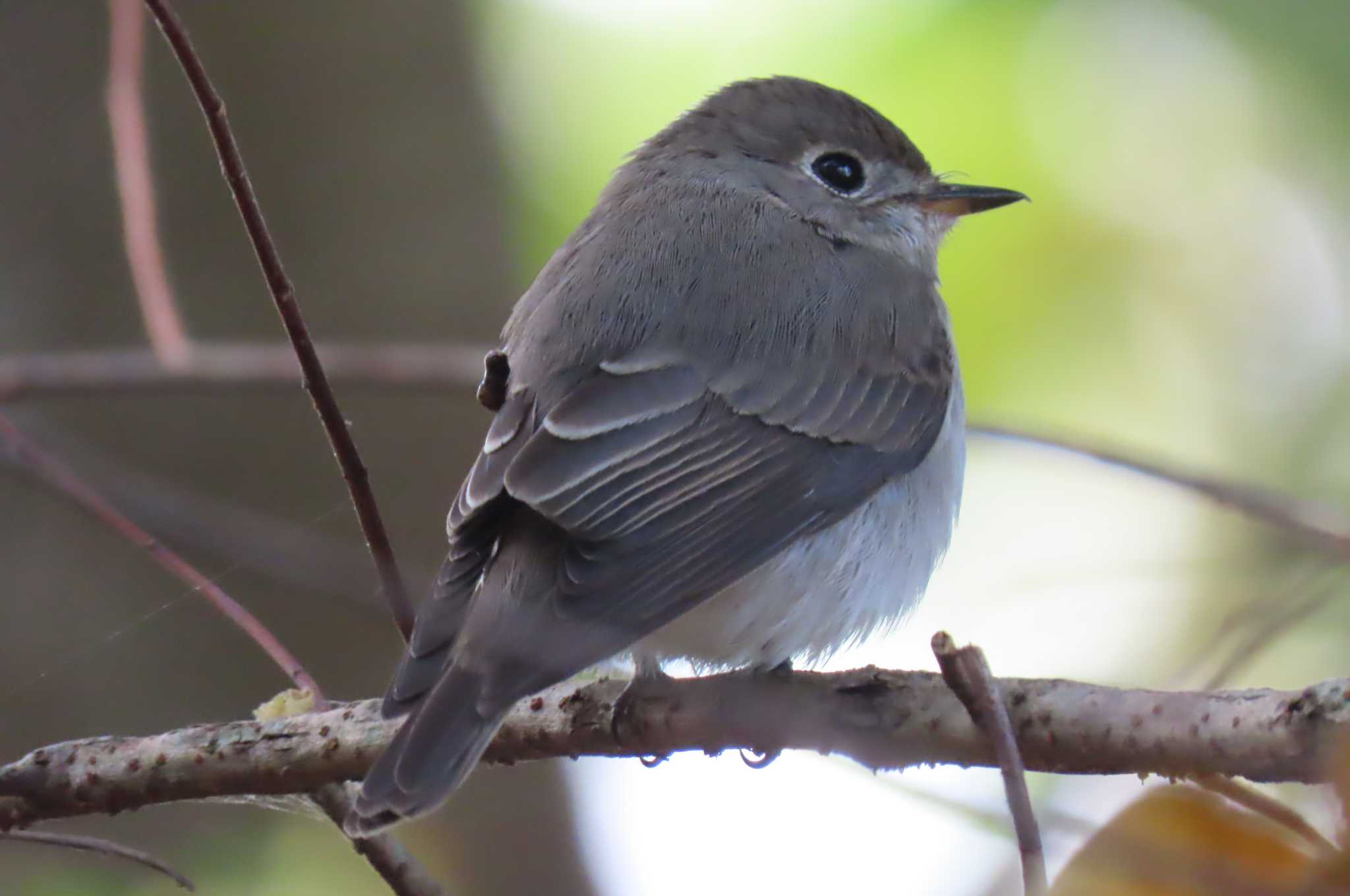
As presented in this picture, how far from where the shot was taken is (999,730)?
4.62ft

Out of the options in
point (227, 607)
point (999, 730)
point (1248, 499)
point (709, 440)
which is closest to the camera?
point (999, 730)

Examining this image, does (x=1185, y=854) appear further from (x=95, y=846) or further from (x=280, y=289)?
(x=95, y=846)

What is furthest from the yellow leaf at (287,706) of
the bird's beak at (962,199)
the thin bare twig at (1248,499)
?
the bird's beak at (962,199)

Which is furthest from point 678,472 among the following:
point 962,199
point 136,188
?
point 962,199

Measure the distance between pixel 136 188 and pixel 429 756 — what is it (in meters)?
1.56

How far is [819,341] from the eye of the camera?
10.8 feet

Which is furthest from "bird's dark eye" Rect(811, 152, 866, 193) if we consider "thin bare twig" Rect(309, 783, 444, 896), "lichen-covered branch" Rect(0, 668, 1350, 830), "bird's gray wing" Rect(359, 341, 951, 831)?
"thin bare twig" Rect(309, 783, 444, 896)

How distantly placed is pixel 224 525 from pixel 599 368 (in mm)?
911

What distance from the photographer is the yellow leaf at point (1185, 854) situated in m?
1.16

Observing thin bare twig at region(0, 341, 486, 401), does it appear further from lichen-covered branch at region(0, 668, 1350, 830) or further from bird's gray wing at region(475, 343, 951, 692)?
lichen-covered branch at region(0, 668, 1350, 830)

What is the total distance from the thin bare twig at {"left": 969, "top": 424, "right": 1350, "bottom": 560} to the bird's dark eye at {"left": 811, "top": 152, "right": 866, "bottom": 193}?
1565mm

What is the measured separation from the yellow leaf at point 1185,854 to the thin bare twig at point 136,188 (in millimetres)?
2279

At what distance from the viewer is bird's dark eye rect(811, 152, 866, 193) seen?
13.1ft

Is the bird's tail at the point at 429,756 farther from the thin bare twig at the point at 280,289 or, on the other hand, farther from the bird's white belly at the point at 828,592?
the bird's white belly at the point at 828,592
